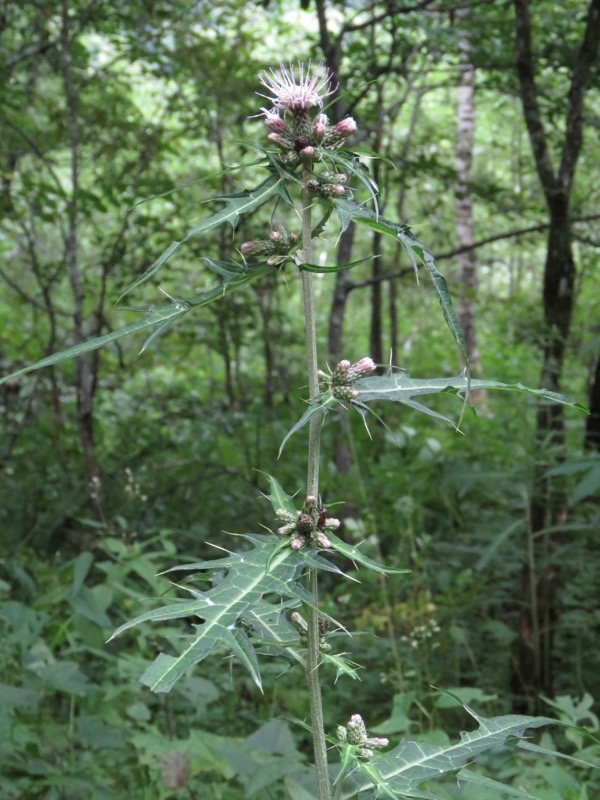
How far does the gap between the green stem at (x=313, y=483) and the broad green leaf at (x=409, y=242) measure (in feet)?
0.18

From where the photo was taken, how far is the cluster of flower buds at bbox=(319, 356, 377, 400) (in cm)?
128

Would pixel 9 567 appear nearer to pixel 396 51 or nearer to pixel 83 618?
pixel 83 618

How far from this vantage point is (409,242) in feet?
3.77

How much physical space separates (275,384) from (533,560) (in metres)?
4.60

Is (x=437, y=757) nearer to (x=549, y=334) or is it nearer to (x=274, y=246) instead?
(x=274, y=246)

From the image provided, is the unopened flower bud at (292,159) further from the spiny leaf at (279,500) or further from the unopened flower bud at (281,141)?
the spiny leaf at (279,500)

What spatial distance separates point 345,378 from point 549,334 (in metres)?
2.64

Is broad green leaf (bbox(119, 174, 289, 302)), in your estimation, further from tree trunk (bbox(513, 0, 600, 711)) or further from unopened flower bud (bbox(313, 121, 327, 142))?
tree trunk (bbox(513, 0, 600, 711))

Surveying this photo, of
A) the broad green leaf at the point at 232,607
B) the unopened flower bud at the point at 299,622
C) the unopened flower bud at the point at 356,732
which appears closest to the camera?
the broad green leaf at the point at 232,607

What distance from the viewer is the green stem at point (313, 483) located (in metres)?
1.21

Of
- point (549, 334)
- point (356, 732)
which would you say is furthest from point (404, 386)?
point (549, 334)

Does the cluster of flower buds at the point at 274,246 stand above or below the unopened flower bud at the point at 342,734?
above

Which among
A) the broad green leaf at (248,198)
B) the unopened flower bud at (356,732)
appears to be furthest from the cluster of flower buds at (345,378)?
the unopened flower bud at (356,732)

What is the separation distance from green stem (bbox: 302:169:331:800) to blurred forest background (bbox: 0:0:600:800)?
165mm
